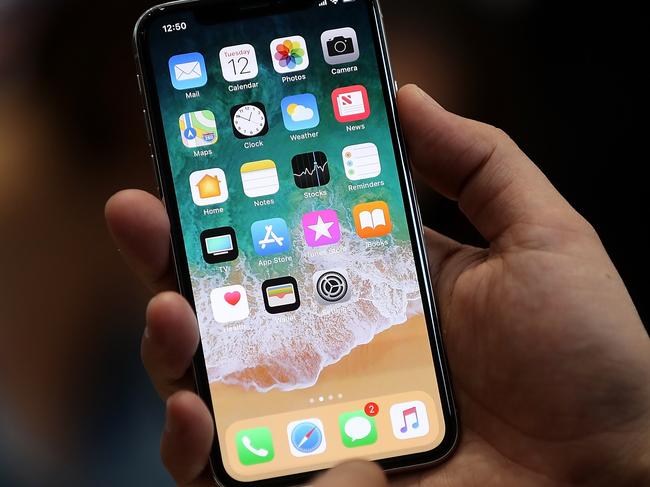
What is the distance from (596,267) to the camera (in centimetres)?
50

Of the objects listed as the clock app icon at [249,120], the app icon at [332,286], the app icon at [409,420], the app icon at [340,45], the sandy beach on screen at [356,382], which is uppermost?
the app icon at [340,45]

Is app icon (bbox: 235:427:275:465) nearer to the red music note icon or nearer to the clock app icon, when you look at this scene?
the red music note icon

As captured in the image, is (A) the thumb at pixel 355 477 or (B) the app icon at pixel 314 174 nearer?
(A) the thumb at pixel 355 477

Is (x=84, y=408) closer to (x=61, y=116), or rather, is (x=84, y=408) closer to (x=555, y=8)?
(x=61, y=116)

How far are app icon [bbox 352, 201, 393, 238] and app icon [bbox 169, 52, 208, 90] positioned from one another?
0.16 metres

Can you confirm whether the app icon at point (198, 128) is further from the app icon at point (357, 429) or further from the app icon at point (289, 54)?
the app icon at point (357, 429)

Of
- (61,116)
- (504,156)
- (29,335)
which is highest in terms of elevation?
(61,116)

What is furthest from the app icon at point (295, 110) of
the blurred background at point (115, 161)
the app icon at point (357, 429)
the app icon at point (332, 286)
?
the blurred background at point (115, 161)

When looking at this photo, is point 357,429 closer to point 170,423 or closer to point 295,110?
point 170,423

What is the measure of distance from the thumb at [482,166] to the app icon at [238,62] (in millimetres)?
125

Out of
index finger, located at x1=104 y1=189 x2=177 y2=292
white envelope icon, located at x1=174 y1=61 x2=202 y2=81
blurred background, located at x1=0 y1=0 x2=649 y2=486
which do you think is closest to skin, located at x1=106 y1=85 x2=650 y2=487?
index finger, located at x1=104 y1=189 x2=177 y2=292

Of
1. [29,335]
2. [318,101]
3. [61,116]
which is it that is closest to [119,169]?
[61,116]

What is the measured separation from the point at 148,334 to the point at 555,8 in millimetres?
707

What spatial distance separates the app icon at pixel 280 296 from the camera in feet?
1.78
